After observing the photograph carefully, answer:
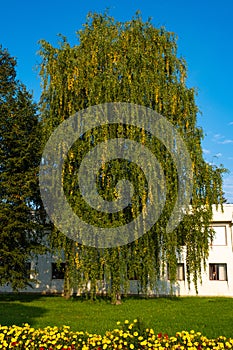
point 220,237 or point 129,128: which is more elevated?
point 129,128

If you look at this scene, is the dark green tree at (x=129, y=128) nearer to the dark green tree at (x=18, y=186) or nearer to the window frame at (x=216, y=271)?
the dark green tree at (x=18, y=186)

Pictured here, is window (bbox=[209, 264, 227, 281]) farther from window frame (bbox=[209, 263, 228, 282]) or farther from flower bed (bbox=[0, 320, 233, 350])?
flower bed (bbox=[0, 320, 233, 350])

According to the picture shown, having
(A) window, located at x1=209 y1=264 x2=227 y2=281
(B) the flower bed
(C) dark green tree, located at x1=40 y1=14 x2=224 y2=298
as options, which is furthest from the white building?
(B) the flower bed

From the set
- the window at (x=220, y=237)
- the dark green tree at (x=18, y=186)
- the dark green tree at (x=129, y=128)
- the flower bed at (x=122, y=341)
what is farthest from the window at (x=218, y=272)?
the flower bed at (x=122, y=341)

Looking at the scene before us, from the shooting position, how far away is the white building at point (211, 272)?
28.2 m

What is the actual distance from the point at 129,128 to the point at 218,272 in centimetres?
1729

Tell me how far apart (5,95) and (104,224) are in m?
11.5

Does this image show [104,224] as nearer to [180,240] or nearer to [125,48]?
[180,240]

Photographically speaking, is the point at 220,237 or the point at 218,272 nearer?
the point at 218,272

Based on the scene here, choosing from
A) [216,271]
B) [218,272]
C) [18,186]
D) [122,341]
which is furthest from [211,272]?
[122,341]

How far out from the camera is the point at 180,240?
1667 centimetres

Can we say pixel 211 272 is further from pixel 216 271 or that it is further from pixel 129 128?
pixel 129 128

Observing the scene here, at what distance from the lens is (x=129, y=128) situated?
52.2 ft

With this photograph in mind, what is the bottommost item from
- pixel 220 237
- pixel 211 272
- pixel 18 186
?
pixel 211 272
